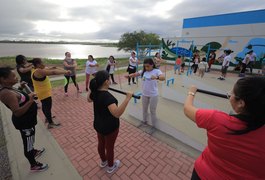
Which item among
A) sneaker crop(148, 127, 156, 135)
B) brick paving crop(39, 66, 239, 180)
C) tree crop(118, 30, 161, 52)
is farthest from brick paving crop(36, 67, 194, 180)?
tree crop(118, 30, 161, 52)

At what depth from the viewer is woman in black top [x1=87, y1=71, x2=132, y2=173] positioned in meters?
1.76

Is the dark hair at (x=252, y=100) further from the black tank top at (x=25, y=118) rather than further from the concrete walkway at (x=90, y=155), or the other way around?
the black tank top at (x=25, y=118)

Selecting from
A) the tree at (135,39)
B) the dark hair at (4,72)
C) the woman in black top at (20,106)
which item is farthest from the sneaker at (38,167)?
the tree at (135,39)

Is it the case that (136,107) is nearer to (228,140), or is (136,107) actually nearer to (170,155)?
(170,155)

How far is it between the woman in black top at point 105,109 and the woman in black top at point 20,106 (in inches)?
39.8

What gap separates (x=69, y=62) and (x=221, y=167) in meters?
5.73

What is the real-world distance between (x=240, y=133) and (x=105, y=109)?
1.47 metres

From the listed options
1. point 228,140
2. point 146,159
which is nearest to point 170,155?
point 146,159

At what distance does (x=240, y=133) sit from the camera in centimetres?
95

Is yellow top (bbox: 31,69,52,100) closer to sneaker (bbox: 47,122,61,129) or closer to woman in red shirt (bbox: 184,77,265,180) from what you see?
sneaker (bbox: 47,122,61,129)

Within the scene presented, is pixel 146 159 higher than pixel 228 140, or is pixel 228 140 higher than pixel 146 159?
pixel 228 140

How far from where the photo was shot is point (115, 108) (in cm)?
173

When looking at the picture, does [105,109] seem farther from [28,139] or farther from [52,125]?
[52,125]

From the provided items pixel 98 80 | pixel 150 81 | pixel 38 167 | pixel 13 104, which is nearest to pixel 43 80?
pixel 13 104
